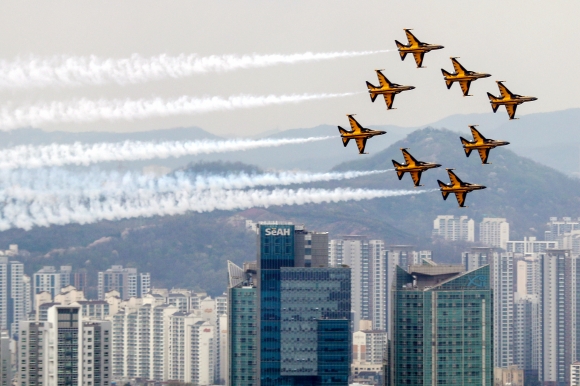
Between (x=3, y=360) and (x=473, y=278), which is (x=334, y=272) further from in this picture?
(x=3, y=360)

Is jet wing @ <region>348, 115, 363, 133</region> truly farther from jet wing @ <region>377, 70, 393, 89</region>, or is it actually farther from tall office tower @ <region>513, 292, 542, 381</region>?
tall office tower @ <region>513, 292, 542, 381</region>

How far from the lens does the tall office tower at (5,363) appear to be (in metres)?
101

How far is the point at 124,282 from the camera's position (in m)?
163

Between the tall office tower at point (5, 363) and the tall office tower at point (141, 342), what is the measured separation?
23.4 metres

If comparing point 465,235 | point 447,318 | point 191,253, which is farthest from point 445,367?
point 465,235

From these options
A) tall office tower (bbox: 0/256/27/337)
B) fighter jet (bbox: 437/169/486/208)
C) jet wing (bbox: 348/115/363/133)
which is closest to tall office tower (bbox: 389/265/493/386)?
fighter jet (bbox: 437/169/486/208)

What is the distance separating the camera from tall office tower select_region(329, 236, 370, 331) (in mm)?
161625

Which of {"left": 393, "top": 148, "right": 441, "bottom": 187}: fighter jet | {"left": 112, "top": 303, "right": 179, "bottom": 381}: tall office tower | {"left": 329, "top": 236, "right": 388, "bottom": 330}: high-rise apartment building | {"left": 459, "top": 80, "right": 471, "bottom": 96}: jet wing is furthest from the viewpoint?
{"left": 329, "top": 236, "right": 388, "bottom": 330}: high-rise apartment building

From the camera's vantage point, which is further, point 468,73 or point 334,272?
point 334,272

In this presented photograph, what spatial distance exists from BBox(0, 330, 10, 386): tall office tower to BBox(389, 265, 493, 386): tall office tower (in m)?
25.9

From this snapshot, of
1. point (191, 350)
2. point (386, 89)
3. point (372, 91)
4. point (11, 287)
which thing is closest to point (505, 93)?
point (386, 89)

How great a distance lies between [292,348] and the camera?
90688 mm

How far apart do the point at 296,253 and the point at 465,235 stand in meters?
108

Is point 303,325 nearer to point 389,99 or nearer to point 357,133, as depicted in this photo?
point 357,133
